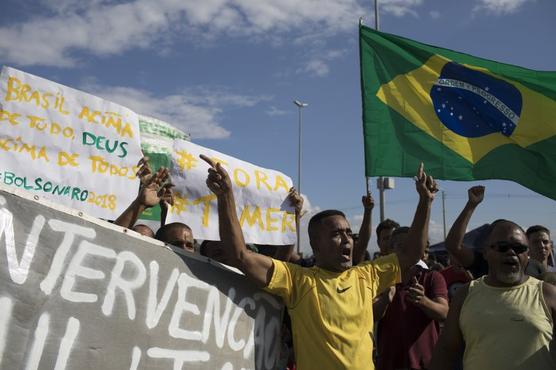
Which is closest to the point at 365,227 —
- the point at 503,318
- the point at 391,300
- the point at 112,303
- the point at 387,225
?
the point at 391,300

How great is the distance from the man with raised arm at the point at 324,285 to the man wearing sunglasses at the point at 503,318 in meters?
0.42

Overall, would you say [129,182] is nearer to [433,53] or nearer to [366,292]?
[366,292]

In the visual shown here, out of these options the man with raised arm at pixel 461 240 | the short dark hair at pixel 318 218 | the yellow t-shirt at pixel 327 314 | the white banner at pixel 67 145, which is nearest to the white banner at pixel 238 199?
the white banner at pixel 67 145

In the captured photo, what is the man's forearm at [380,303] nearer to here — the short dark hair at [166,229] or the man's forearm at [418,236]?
the man's forearm at [418,236]

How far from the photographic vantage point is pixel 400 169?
466cm

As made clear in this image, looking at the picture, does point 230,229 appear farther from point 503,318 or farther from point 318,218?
point 503,318

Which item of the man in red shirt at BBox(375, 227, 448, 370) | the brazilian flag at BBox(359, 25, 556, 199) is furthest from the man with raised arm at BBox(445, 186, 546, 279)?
the brazilian flag at BBox(359, 25, 556, 199)

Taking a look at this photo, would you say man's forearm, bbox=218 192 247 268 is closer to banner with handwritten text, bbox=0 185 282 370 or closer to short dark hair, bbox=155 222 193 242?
banner with handwritten text, bbox=0 185 282 370

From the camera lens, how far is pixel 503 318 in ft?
8.83

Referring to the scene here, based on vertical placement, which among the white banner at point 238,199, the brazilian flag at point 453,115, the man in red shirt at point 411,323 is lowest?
the man in red shirt at point 411,323

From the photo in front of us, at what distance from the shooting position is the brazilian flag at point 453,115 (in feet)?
15.3

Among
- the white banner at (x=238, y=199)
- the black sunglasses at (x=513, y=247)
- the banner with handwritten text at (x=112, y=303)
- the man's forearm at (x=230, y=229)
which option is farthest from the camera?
the white banner at (x=238, y=199)

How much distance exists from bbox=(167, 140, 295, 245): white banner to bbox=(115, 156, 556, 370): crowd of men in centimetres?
38

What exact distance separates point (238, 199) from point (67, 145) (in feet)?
4.46
